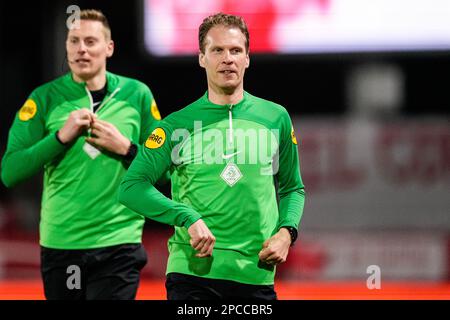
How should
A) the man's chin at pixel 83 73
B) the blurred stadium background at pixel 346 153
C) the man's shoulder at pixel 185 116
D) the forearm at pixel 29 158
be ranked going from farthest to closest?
the blurred stadium background at pixel 346 153, the man's chin at pixel 83 73, the forearm at pixel 29 158, the man's shoulder at pixel 185 116

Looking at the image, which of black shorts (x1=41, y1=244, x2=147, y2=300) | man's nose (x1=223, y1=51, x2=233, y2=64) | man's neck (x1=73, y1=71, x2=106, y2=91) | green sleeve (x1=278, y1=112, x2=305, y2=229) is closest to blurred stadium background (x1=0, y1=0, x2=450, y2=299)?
black shorts (x1=41, y1=244, x2=147, y2=300)

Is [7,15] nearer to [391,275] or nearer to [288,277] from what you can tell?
[288,277]

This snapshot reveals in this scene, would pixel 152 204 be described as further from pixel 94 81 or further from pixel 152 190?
pixel 94 81

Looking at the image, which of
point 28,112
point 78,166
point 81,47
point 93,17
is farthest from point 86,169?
point 93,17

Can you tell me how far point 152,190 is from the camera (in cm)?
278

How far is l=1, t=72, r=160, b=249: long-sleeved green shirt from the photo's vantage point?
333 centimetres

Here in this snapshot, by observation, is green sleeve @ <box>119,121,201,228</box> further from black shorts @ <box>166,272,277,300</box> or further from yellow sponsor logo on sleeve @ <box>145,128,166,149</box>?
black shorts @ <box>166,272,277,300</box>

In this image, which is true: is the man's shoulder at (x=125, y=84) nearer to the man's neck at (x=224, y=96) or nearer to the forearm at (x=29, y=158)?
the forearm at (x=29, y=158)

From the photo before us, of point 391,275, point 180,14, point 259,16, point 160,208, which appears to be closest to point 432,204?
point 391,275

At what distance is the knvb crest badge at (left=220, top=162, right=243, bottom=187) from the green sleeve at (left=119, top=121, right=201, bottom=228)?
5.3 inches

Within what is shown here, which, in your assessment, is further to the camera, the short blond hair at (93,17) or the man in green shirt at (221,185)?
the short blond hair at (93,17)

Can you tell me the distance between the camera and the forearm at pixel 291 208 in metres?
2.81

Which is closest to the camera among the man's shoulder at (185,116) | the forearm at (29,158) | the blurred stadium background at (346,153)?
the man's shoulder at (185,116)

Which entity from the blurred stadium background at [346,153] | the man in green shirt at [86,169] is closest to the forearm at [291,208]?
the man in green shirt at [86,169]
